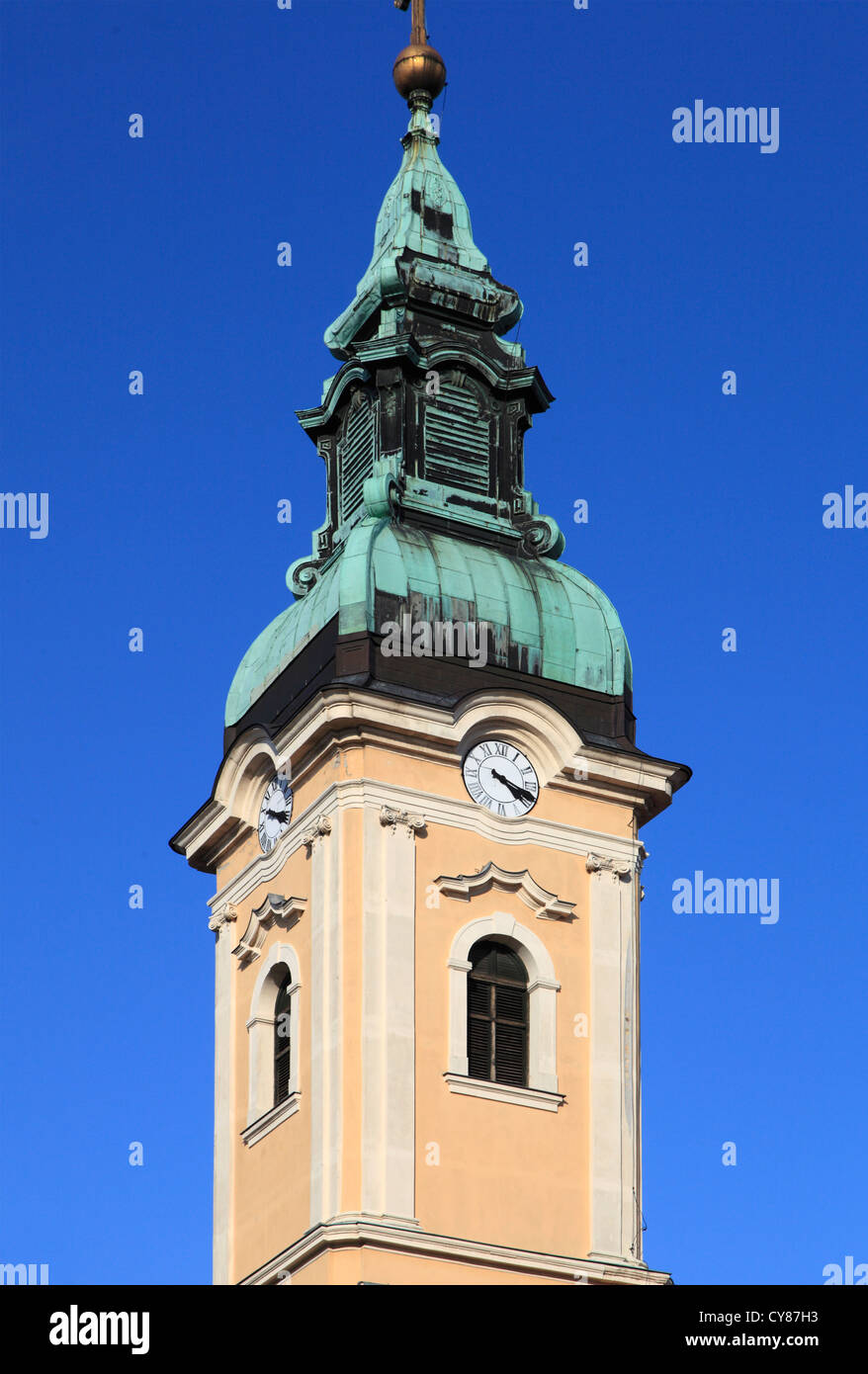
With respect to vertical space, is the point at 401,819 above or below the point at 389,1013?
above

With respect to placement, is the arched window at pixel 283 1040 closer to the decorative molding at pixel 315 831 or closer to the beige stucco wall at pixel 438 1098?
the beige stucco wall at pixel 438 1098

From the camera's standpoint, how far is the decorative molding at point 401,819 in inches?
1750

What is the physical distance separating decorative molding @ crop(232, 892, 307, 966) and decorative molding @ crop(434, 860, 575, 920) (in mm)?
2156

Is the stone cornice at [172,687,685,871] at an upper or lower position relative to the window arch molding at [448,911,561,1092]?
upper

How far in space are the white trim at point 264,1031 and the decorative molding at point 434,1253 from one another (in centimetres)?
270

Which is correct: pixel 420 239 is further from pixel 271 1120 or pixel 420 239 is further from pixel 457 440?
pixel 271 1120

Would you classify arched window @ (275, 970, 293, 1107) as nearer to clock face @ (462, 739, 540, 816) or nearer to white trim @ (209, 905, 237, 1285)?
white trim @ (209, 905, 237, 1285)

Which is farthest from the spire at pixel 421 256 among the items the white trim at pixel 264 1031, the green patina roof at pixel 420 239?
the white trim at pixel 264 1031

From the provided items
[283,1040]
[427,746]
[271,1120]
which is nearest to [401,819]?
[427,746]

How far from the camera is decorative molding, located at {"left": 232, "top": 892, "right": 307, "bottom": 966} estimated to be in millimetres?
45250

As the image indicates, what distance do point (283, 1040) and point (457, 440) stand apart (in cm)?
984

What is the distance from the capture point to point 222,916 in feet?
156

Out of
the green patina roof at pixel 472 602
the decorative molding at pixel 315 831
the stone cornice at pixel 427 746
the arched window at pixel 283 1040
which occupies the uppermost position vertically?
the green patina roof at pixel 472 602

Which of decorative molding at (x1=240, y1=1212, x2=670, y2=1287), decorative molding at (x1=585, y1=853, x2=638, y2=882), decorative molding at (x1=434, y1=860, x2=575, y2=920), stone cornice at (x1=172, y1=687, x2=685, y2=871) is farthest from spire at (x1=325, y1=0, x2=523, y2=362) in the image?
decorative molding at (x1=240, y1=1212, x2=670, y2=1287)
